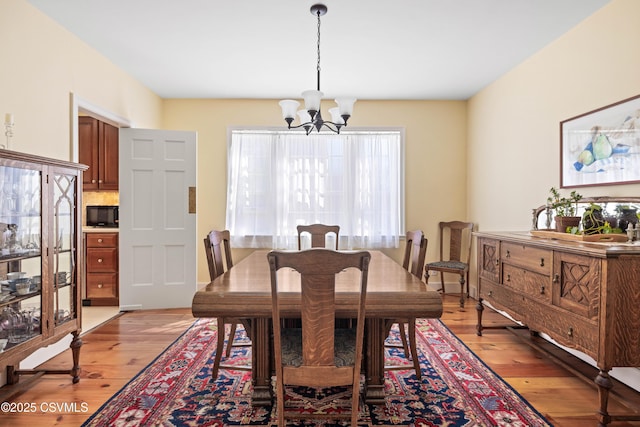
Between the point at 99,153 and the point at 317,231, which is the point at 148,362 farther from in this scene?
the point at 99,153

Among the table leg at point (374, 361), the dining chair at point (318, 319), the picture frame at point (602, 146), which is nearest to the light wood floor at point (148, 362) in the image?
the table leg at point (374, 361)

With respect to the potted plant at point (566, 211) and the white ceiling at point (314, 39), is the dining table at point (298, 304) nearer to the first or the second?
the potted plant at point (566, 211)

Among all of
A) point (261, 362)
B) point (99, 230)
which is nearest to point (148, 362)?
point (261, 362)

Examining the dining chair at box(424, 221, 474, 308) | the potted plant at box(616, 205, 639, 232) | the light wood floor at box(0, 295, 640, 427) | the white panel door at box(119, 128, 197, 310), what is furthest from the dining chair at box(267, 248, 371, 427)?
the dining chair at box(424, 221, 474, 308)

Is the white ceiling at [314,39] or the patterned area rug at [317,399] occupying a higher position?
the white ceiling at [314,39]

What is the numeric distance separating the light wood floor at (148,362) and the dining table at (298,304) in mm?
988

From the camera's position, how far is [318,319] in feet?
5.34

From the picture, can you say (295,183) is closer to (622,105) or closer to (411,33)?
(411,33)

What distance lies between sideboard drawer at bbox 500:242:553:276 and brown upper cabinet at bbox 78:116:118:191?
4.39 m

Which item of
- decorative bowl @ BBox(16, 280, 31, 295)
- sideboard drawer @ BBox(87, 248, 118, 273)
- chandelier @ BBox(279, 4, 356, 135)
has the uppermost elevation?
chandelier @ BBox(279, 4, 356, 135)

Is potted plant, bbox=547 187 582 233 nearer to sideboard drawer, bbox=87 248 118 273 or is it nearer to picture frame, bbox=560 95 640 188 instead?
picture frame, bbox=560 95 640 188

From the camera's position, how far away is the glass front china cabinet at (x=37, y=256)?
6.92 ft

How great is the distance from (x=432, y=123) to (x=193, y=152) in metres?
3.14

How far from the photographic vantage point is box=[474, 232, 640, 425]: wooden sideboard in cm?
188
